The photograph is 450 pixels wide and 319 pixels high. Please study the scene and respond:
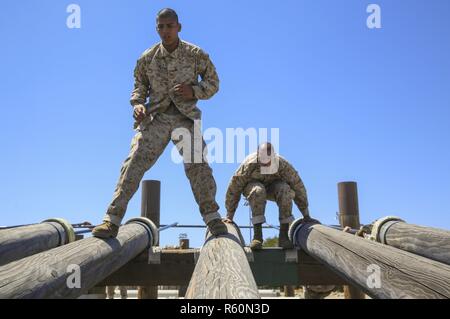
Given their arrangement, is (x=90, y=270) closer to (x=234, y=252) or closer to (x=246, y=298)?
(x=234, y=252)

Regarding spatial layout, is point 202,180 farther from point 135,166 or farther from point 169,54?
point 169,54

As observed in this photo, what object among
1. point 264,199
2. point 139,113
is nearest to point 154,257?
point 264,199

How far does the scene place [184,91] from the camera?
369cm

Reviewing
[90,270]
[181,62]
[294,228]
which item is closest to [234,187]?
[294,228]

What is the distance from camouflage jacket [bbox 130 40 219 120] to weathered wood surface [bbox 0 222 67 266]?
4.58 ft

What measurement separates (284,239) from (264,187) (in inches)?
27.4

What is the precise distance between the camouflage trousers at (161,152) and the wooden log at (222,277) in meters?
0.71

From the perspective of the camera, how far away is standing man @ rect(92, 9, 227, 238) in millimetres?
3545

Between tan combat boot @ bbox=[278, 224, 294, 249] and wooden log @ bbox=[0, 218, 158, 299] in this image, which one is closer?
wooden log @ bbox=[0, 218, 158, 299]

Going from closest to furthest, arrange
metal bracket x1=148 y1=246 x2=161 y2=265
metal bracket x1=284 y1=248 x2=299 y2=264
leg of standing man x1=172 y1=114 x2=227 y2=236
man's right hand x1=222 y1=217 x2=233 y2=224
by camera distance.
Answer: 1. leg of standing man x1=172 y1=114 x2=227 y2=236
2. metal bracket x1=148 y1=246 x2=161 y2=265
3. metal bracket x1=284 y1=248 x2=299 y2=264
4. man's right hand x1=222 y1=217 x2=233 y2=224

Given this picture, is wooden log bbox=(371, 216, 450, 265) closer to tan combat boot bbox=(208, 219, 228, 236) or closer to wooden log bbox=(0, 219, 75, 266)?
tan combat boot bbox=(208, 219, 228, 236)

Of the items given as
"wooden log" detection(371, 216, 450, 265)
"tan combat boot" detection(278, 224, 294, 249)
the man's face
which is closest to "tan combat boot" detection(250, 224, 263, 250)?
"tan combat boot" detection(278, 224, 294, 249)
